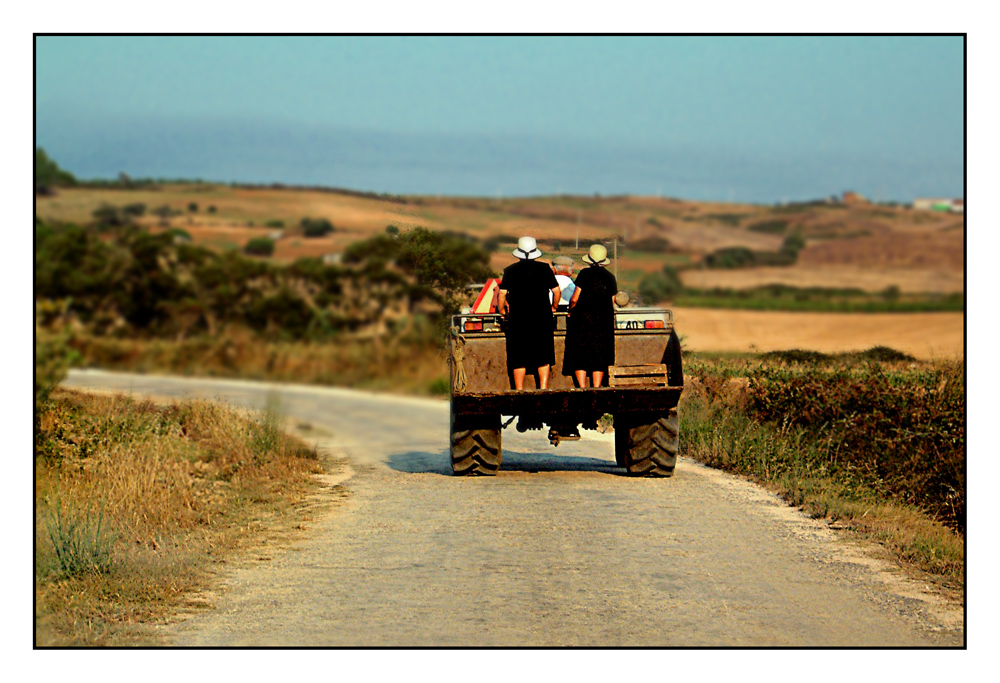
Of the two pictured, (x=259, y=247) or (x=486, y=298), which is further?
(x=259, y=247)

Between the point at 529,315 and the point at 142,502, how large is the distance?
4560 millimetres

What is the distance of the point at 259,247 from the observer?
38719 mm

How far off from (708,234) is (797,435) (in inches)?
1692

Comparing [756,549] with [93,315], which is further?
[93,315]

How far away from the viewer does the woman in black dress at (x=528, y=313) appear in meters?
14.3

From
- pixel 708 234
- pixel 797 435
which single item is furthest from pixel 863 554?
pixel 708 234

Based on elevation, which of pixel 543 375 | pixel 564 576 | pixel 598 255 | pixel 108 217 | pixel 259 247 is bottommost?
pixel 564 576

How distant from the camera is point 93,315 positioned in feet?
70.3

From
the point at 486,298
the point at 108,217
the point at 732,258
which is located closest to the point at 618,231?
the point at 486,298

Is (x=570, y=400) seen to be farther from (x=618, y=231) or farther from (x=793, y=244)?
(x=793, y=244)

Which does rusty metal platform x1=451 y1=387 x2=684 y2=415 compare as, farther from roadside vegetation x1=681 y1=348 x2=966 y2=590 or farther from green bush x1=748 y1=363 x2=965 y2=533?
green bush x1=748 y1=363 x2=965 y2=533

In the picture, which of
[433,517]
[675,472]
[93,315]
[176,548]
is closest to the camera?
[176,548]

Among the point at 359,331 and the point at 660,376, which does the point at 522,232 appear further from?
the point at 359,331

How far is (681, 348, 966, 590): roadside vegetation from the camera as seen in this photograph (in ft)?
56.2
